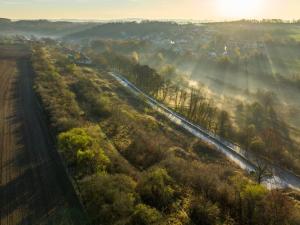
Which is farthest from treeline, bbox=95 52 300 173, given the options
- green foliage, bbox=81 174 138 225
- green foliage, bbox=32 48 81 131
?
green foliage, bbox=81 174 138 225

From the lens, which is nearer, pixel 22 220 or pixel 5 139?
pixel 22 220

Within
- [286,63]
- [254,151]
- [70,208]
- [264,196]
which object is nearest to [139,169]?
[70,208]

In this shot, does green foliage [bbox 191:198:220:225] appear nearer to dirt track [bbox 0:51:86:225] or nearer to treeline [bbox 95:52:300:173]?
dirt track [bbox 0:51:86:225]

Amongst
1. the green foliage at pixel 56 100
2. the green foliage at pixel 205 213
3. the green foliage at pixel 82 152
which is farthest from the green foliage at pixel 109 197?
the green foliage at pixel 56 100

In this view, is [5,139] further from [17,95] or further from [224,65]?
[224,65]

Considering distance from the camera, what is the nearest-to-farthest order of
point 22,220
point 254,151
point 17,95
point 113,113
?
point 22,220 → point 254,151 → point 113,113 → point 17,95

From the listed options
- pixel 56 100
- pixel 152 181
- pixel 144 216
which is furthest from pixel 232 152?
pixel 56 100

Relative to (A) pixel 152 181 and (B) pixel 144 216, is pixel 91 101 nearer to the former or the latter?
(A) pixel 152 181
